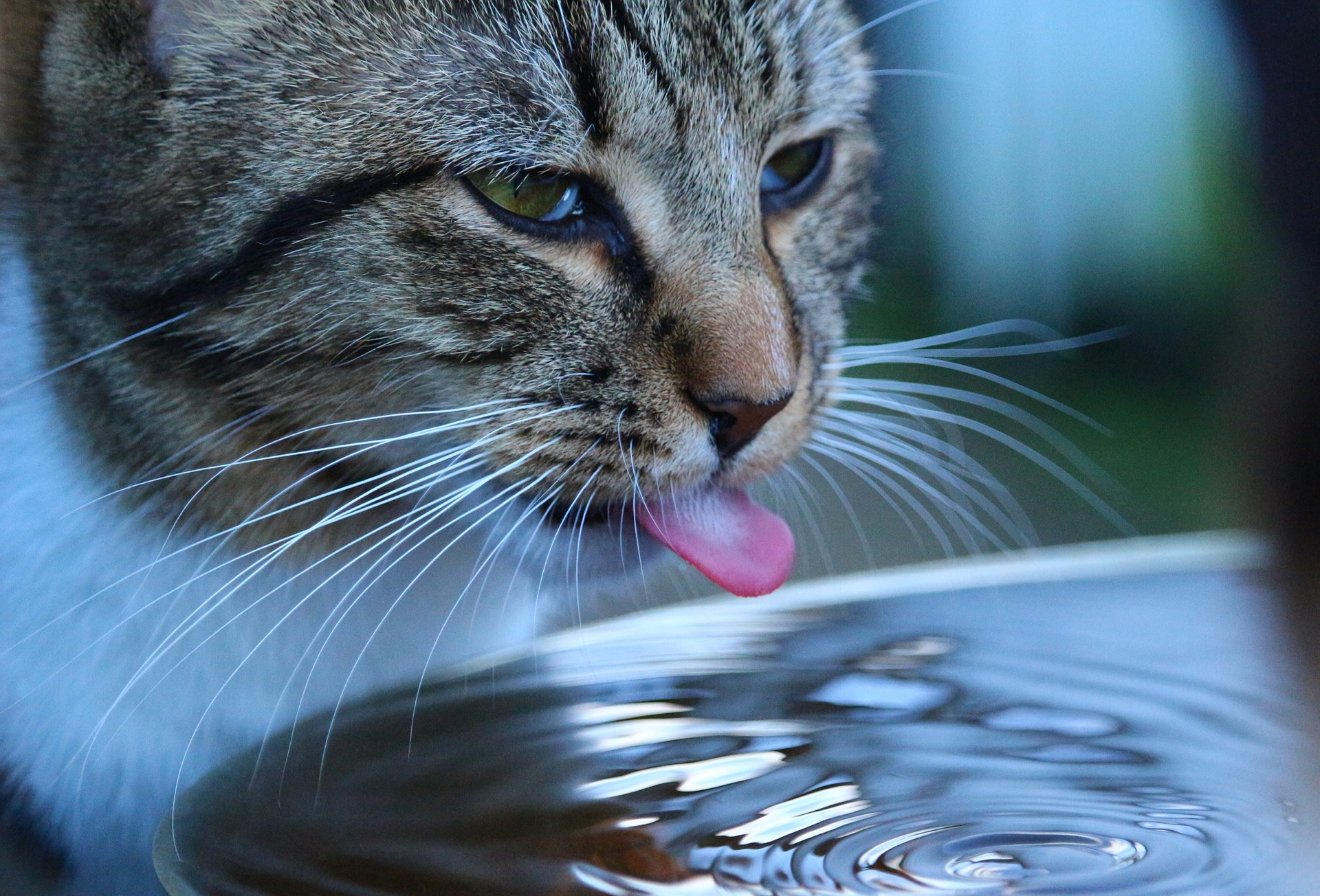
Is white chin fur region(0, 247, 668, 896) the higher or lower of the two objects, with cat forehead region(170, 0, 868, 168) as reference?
lower

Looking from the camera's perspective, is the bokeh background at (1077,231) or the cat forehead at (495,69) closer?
the cat forehead at (495,69)

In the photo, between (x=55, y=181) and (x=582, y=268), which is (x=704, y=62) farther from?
(x=55, y=181)

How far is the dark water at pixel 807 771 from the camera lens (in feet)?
1.21

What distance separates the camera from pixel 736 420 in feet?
1.59

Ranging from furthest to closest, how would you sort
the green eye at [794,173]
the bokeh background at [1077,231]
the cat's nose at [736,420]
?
the bokeh background at [1077,231] < the green eye at [794,173] < the cat's nose at [736,420]

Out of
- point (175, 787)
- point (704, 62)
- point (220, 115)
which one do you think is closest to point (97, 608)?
point (175, 787)

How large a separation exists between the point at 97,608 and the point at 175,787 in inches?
3.1

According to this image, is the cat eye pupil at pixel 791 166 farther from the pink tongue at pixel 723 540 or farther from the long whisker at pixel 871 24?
the pink tongue at pixel 723 540

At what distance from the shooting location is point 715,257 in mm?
492

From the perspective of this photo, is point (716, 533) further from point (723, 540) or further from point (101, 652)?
point (101, 652)

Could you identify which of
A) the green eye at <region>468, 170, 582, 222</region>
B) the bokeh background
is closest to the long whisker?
the bokeh background

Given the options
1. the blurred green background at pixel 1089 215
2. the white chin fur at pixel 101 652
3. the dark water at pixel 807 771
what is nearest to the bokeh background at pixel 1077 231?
the blurred green background at pixel 1089 215

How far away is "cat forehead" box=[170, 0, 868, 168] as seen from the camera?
0.44 metres

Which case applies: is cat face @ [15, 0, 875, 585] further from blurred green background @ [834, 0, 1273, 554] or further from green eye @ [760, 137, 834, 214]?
blurred green background @ [834, 0, 1273, 554]
